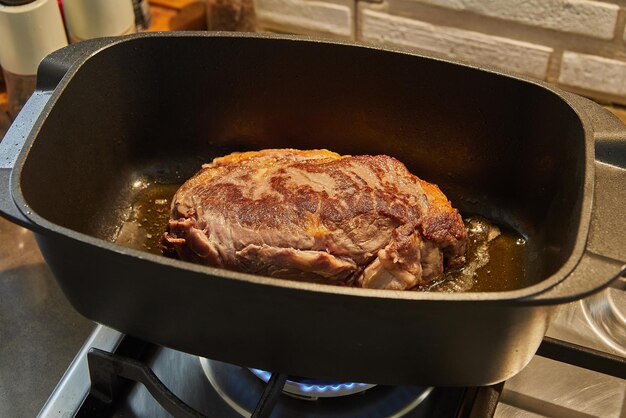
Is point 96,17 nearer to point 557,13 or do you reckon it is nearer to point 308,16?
point 308,16

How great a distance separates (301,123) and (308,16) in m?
0.53

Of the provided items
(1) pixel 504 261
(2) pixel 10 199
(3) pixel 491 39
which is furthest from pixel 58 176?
(3) pixel 491 39

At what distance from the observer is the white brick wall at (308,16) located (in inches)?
63.9

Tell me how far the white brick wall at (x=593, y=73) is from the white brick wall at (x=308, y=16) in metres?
0.48

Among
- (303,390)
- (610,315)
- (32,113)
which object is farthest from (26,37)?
(610,315)

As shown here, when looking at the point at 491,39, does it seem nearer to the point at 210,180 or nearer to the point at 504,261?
the point at 504,261

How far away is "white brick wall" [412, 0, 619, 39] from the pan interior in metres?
0.43

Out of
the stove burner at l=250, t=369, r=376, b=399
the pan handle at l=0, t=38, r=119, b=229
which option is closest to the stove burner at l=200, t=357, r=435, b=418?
the stove burner at l=250, t=369, r=376, b=399

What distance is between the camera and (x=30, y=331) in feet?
A: 3.78

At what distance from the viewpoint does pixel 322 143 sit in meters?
1.24

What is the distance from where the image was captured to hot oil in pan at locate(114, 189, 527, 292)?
112 centimetres

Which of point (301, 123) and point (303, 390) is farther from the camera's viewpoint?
point (301, 123)

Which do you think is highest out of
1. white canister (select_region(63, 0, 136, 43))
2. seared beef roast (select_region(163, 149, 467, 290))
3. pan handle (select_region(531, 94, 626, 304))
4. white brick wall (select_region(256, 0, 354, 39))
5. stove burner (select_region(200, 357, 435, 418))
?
white canister (select_region(63, 0, 136, 43))

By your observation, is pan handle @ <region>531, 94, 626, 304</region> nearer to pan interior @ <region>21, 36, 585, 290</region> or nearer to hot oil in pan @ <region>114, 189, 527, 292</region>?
pan interior @ <region>21, 36, 585, 290</region>
